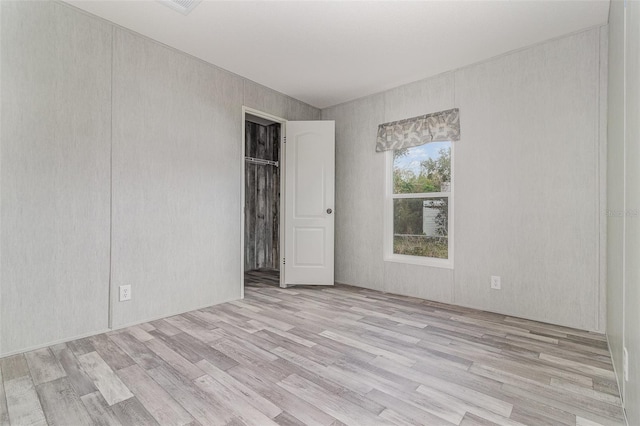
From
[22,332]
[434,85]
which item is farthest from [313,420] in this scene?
[434,85]

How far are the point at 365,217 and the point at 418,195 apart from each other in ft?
2.44

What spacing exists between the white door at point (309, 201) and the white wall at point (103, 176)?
88 centimetres

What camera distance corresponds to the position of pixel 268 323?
2.72 metres

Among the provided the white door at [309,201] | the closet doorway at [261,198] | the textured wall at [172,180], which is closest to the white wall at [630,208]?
the white door at [309,201]

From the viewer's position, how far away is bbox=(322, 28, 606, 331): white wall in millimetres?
2553

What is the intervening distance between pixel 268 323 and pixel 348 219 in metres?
1.95

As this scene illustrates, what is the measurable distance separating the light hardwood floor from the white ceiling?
8.19 feet

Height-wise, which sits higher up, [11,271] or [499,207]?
[499,207]

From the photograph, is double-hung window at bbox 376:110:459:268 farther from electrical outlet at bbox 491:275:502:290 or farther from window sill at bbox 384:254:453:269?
electrical outlet at bbox 491:275:502:290

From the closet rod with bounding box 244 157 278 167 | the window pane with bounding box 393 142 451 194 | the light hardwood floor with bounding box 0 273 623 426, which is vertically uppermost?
the closet rod with bounding box 244 157 278 167

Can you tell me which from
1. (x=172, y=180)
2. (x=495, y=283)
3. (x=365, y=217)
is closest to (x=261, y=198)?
(x=365, y=217)

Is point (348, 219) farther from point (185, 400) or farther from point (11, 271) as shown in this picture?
point (11, 271)

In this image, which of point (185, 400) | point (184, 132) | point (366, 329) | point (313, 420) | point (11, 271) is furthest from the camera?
point (184, 132)

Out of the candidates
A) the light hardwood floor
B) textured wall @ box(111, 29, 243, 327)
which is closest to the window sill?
the light hardwood floor
